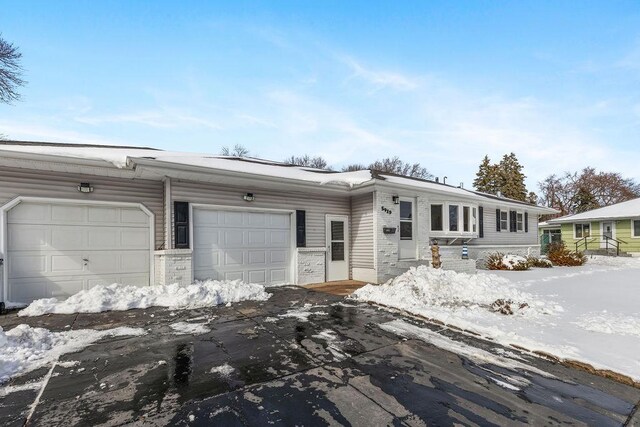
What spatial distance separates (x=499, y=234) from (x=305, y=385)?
1543 cm

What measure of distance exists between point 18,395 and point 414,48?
453 inches

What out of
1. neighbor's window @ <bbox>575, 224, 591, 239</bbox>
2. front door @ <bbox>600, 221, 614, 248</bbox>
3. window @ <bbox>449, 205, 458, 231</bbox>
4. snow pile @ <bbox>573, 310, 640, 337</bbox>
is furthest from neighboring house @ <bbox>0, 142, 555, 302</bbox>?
neighbor's window @ <bbox>575, 224, 591, 239</bbox>

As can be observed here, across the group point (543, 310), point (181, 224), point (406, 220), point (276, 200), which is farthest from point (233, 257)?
point (543, 310)

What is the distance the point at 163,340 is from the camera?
438 centimetres

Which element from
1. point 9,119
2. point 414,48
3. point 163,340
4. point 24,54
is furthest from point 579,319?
point 24,54

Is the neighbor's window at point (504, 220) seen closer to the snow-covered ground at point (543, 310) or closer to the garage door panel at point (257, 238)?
the snow-covered ground at point (543, 310)

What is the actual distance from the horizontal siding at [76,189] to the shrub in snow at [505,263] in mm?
13229

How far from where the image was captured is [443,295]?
23.4ft

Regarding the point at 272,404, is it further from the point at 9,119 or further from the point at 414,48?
the point at 9,119

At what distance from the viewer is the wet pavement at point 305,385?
101 inches

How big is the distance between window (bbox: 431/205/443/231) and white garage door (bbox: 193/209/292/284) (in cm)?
590

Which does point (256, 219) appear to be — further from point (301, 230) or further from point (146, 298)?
point (146, 298)

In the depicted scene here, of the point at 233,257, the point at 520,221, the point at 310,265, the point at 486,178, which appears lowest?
the point at 310,265

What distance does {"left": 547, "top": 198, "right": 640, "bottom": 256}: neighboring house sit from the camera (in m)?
19.8
